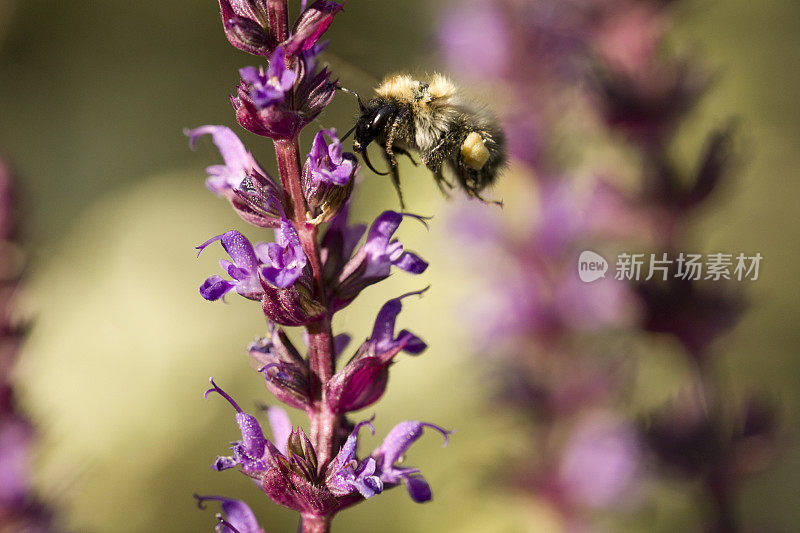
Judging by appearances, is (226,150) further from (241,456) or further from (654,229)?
(654,229)

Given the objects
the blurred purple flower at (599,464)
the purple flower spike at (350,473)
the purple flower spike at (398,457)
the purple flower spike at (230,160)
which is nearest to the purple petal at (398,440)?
the purple flower spike at (398,457)

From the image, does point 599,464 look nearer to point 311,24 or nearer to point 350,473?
point 350,473

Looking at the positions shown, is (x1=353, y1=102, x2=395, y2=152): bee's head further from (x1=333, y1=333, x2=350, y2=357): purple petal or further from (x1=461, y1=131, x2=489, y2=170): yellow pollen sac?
(x1=333, y1=333, x2=350, y2=357): purple petal

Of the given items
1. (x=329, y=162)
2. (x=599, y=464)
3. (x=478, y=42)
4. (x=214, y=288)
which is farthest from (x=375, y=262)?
(x=478, y=42)

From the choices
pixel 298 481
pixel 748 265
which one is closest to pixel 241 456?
pixel 298 481

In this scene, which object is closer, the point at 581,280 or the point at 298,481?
the point at 298,481

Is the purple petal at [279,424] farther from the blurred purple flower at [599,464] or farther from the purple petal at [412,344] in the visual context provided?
the blurred purple flower at [599,464]
